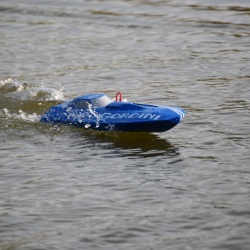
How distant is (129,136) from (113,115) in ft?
2.64

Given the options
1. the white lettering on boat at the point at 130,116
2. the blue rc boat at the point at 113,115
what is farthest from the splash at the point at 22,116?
the white lettering on boat at the point at 130,116

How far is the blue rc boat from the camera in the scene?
2072 centimetres

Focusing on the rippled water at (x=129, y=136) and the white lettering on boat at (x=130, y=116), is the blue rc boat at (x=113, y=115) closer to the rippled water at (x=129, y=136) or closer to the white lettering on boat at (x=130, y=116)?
the white lettering on boat at (x=130, y=116)

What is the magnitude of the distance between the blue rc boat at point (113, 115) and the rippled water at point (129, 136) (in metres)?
0.34

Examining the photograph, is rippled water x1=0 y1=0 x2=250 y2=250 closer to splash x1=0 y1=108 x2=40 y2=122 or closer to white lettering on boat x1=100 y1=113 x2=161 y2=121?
splash x1=0 y1=108 x2=40 y2=122

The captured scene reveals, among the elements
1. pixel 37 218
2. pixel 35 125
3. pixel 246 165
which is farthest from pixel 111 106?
pixel 37 218

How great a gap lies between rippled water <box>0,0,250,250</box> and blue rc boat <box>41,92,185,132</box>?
338mm

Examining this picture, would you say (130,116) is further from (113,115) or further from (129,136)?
(129,136)

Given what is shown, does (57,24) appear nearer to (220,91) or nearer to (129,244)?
(220,91)

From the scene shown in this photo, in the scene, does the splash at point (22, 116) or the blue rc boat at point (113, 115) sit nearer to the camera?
the blue rc boat at point (113, 115)

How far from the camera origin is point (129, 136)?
21.6m

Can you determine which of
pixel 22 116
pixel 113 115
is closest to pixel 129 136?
pixel 113 115

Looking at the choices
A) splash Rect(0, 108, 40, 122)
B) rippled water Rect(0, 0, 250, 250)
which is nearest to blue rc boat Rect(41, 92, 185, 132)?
rippled water Rect(0, 0, 250, 250)

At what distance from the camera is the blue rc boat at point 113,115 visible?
20.7 metres
